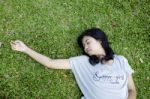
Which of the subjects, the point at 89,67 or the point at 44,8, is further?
the point at 44,8

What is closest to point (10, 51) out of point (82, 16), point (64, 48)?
point (64, 48)

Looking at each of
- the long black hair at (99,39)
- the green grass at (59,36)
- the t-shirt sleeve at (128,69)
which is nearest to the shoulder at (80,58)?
the long black hair at (99,39)

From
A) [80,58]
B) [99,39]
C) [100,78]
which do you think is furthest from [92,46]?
[100,78]

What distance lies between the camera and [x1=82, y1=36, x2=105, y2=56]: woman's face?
674cm

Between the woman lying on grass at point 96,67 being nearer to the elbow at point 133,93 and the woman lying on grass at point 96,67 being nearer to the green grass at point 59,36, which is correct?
the elbow at point 133,93

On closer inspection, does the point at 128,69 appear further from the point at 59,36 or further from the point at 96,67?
the point at 59,36

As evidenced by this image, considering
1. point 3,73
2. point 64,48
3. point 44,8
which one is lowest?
point 3,73

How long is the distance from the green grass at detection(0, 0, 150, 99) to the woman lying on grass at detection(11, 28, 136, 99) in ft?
0.90

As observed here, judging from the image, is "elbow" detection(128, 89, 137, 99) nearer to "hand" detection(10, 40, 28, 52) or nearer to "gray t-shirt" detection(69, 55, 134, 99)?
"gray t-shirt" detection(69, 55, 134, 99)

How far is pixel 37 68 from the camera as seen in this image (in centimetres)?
697

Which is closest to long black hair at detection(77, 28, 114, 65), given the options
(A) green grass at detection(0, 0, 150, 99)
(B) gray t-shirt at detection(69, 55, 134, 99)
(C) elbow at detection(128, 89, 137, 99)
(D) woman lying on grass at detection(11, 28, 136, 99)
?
(D) woman lying on grass at detection(11, 28, 136, 99)

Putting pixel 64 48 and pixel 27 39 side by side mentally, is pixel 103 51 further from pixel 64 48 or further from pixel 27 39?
pixel 27 39

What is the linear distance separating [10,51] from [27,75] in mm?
509

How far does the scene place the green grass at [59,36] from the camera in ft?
22.5
